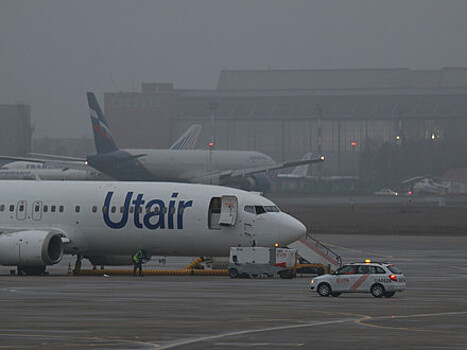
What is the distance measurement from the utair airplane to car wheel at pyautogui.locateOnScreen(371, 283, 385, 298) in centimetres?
1144

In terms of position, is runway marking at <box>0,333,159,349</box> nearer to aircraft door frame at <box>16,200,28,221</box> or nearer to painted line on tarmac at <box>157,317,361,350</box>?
painted line on tarmac at <box>157,317,361,350</box>

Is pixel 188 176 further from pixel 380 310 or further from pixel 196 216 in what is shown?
pixel 380 310

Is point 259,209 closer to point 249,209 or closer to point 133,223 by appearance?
point 249,209

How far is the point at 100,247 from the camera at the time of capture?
55.4 metres

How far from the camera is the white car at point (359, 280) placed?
41.7m

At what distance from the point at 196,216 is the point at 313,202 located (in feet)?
350

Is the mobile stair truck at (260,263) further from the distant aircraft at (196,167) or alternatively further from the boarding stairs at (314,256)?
the distant aircraft at (196,167)

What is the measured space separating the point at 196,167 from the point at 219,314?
4280 inches

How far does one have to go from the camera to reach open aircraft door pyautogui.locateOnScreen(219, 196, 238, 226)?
53.3 m

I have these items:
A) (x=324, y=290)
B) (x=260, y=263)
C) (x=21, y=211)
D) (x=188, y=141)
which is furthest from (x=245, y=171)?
(x=324, y=290)

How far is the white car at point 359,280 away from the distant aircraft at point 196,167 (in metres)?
95.3

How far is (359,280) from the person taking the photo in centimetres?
4209

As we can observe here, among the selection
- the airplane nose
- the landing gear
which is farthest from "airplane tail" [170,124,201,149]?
the airplane nose

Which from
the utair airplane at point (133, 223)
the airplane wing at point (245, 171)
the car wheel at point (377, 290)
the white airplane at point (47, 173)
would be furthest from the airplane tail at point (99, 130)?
the car wheel at point (377, 290)
